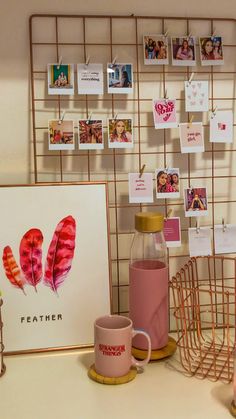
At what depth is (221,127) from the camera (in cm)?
126

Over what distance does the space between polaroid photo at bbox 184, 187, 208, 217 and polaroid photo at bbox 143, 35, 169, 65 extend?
0.33 m

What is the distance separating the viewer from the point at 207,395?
3.17 ft

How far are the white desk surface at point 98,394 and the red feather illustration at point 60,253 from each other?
0.18 metres

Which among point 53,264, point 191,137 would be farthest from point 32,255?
point 191,137

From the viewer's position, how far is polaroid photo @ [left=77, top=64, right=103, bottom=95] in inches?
46.9

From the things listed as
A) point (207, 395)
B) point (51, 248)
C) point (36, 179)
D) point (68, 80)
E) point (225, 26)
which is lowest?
point (207, 395)

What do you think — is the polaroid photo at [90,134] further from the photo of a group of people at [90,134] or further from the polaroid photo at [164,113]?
the polaroid photo at [164,113]

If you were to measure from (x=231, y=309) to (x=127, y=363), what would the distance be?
43cm

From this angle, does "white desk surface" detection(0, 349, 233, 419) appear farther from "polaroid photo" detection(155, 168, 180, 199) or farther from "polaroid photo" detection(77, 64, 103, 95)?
"polaroid photo" detection(77, 64, 103, 95)

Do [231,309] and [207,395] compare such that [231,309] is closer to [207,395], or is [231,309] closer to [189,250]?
[189,250]

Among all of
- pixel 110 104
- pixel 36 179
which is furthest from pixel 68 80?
pixel 36 179

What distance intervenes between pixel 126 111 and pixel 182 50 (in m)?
0.20

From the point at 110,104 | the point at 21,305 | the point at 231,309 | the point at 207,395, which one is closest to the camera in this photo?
the point at 207,395

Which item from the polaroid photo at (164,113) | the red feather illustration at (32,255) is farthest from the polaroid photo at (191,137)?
the red feather illustration at (32,255)
